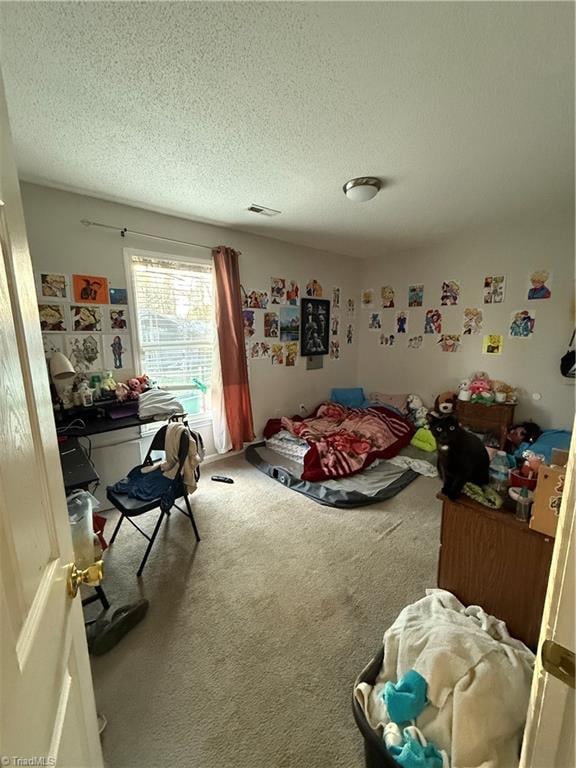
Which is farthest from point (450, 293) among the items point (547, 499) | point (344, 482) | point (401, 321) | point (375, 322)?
point (547, 499)

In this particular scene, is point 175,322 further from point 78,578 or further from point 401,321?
point 401,321

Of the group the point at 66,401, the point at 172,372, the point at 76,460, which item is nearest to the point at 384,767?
the point at 76,460

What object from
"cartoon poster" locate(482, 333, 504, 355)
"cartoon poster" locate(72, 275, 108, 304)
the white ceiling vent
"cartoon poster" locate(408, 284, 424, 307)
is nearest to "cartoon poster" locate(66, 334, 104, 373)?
"cartoon poster" locate(72, 275, 108, 304)

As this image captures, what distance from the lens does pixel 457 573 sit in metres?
1.41

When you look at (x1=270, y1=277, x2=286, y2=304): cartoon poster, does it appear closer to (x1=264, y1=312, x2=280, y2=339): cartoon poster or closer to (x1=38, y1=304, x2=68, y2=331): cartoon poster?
(x1=264, y1=312, x2=280, y2=339): cartoon poster

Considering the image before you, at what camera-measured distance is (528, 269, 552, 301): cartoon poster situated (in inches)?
125

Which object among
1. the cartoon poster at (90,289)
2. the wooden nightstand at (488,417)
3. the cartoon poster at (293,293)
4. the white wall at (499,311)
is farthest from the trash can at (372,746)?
the cartoon poster at (293,293)

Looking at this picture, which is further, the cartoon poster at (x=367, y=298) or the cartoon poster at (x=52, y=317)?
the cartoon poster at (x=367, y=298)

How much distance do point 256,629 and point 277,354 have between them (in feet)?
9.23

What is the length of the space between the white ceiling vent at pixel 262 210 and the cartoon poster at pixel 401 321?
7.49ft

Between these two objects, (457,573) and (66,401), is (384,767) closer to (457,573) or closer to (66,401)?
(457,573)

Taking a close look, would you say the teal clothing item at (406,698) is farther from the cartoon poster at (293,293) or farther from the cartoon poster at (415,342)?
the cartoon poster at (415,342)

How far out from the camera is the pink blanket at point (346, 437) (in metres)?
2.99

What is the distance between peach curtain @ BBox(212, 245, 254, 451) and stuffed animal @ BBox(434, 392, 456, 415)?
2159 mm
